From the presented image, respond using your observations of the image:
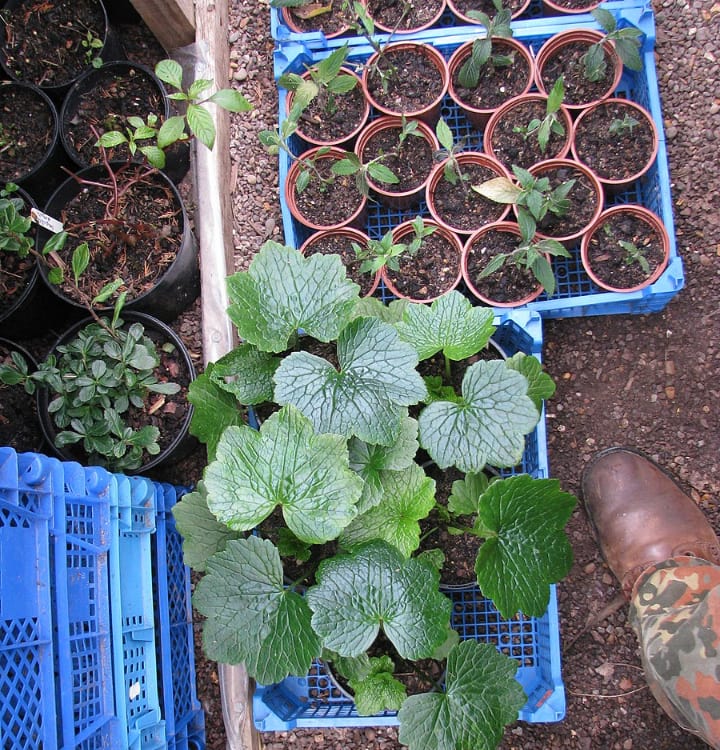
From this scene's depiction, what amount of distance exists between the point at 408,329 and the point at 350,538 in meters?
0.44

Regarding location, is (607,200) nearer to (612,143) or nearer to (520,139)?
(612,143)

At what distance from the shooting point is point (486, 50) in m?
1.75

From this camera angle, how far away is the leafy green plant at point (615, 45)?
168 cm

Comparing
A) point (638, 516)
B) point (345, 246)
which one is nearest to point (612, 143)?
point (345, 246)

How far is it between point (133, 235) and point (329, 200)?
0.55 meters

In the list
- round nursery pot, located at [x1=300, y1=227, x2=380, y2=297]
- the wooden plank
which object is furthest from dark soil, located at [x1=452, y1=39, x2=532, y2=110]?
the wooden plank

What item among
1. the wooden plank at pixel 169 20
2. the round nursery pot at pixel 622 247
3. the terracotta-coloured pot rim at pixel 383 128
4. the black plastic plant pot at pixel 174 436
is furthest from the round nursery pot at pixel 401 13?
the black plastic plant pot at pixel 174 436

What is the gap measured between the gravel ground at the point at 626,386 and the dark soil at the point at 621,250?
0.22m

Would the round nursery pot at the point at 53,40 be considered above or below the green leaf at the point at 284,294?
above

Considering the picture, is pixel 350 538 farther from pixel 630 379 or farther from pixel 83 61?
pixel 83 61

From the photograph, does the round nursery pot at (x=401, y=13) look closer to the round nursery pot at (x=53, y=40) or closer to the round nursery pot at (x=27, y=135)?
the round nursery pot at (x=53, y=40)

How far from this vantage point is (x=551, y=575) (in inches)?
50.9

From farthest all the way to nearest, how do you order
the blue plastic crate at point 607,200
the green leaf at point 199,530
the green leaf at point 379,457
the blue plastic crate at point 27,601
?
1. the blue plastic crate at point 607,200
2. the green leaf at point 199,530
3. the green leaf at point 379,457
4. the blue plastic crate at point 27,601

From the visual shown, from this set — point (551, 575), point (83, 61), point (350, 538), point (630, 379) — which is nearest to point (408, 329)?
point (350, 538)
